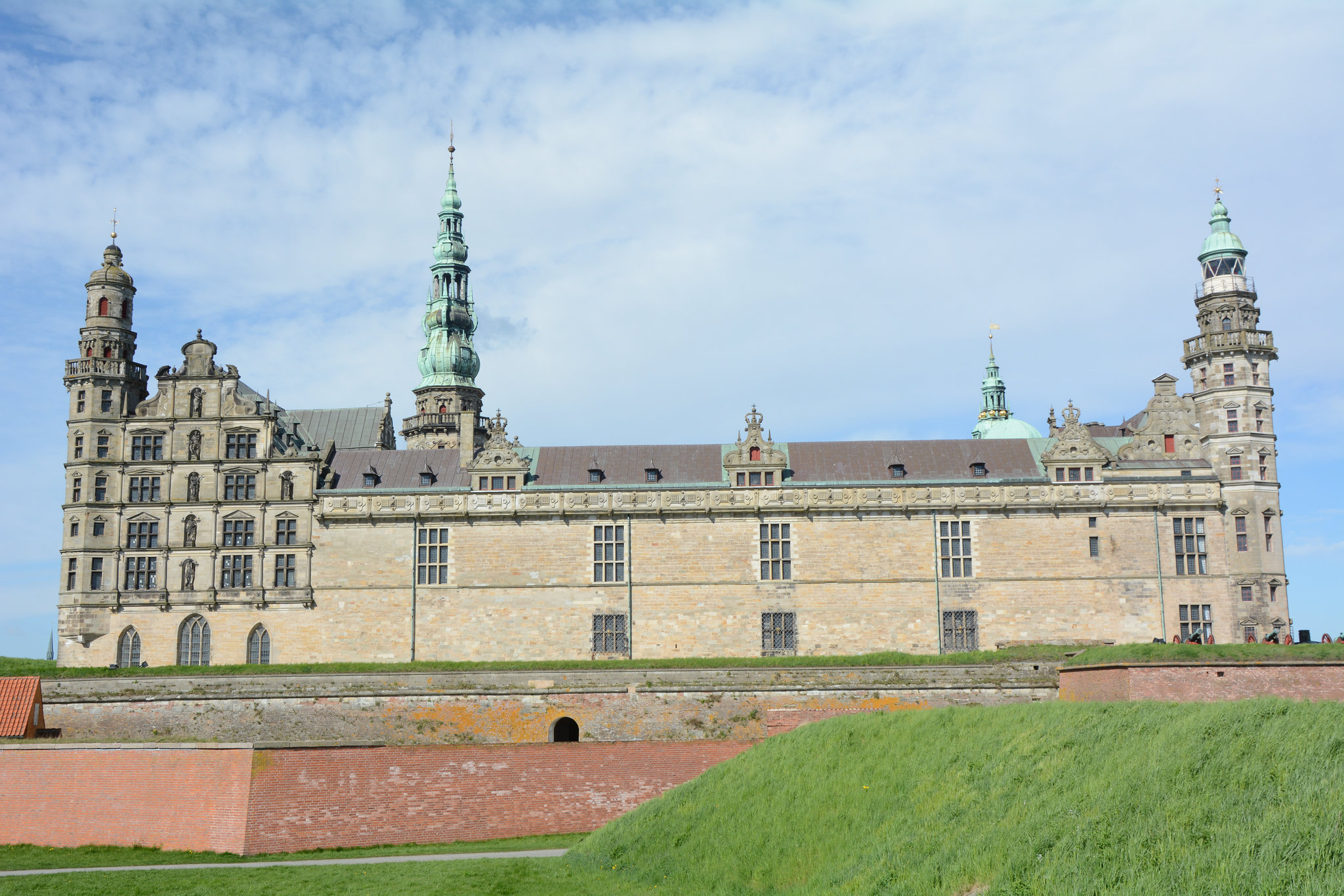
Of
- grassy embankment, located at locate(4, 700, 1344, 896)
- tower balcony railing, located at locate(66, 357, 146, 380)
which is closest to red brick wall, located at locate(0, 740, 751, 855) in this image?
grassy embankment, located at locate(4, 700, 1344, 896)

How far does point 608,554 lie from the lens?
53.8m

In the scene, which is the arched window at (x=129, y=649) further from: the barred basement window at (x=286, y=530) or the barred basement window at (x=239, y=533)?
the barred basement window at (x=286, y=530)

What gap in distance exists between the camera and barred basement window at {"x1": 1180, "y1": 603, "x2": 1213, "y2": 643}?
171 ft

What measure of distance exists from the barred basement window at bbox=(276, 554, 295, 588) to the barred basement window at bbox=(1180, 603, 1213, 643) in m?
40.1

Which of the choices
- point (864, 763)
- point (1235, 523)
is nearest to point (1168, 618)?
point (1235, 523)

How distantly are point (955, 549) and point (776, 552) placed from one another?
8095 millimetres

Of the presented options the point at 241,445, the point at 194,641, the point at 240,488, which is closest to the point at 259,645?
the point at 194,641

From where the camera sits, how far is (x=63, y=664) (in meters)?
52.6

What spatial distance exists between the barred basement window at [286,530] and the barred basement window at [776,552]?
2163cm

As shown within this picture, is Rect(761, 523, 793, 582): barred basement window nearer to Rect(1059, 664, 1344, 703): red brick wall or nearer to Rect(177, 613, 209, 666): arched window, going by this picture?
Rect(1059, 664, 1344, 703): red brick wall

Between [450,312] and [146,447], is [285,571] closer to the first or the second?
[146,447]

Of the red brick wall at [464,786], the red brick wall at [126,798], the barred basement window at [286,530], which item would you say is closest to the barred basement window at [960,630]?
the red brick wall at [464,786]

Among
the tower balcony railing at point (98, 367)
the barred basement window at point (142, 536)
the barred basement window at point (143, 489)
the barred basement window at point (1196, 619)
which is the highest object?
the tower balcony railing at point (98, 367)

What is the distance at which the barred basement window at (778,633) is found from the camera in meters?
52.6
